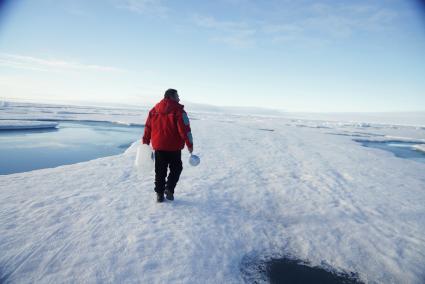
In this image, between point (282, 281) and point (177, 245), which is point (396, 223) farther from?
point (177, 245)

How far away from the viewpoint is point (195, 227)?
135 inches

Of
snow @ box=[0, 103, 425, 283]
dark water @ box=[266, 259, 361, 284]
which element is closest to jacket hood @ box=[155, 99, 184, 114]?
snow @ box=[0, 103, 425, 283]

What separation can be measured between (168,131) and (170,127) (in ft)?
0.21

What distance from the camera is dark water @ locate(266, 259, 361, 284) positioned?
273cm

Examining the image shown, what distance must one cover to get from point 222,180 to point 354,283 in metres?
3.38

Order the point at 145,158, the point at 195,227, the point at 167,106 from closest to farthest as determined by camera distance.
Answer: the point at 195,227
the point at 167,106
the point at 145,158

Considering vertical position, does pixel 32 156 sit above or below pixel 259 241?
below

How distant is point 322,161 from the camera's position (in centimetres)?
917

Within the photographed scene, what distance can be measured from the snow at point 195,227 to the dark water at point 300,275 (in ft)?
0.47

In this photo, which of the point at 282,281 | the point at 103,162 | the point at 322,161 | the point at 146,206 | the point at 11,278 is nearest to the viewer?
the point at 11,278

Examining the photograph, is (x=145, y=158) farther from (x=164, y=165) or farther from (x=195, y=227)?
(x=195, y=227)

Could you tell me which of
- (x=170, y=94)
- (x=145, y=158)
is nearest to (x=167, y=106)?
(x=170, y=94)

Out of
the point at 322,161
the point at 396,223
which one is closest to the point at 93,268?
the point at 396,223

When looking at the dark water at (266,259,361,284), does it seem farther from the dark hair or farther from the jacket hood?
the dark hair
